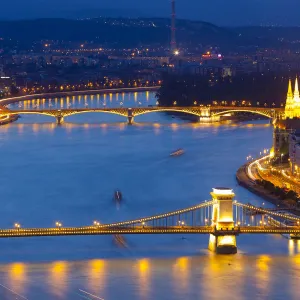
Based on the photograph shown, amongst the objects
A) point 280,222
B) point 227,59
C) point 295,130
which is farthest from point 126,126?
point 227,59

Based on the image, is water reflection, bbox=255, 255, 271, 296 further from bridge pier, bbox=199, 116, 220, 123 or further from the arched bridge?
bridge pier, bbox=199, 116, 220, 123

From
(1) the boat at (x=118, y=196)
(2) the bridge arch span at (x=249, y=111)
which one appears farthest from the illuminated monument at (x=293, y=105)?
(1) the boat at (x=118, y=196)

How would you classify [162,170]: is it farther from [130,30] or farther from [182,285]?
[130,30]

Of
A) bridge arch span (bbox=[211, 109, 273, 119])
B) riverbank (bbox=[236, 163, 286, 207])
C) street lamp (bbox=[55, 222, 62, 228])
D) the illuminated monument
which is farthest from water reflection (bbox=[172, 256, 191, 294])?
bridge arch span (bbox=[211, 109, 273, 119])

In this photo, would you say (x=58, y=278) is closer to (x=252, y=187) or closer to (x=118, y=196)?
(x=118, y=196)

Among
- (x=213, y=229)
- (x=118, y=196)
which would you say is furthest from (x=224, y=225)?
(x=118, y=196)

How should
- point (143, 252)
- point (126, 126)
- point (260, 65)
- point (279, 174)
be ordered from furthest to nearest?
point (260, 65) < point (126, 126) < point (279, 174) < point (143, 252)

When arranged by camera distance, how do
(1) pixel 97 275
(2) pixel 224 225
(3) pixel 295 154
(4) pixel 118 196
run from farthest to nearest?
(3) pixel 295 154 → (4) pixel 118 196 → (2) pixel 224 225 → (1) pixel 97 275
